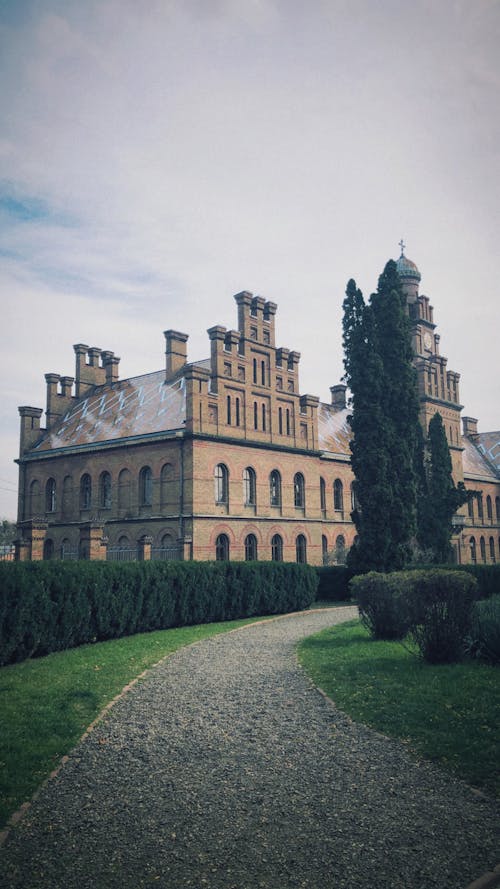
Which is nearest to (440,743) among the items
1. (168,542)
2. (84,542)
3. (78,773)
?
(78,773)

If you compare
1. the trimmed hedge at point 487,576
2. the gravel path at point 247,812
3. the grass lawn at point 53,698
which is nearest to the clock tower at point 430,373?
the trimmed hedge at point 487,576

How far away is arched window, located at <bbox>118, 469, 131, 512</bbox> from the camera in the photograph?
34719 millimetres

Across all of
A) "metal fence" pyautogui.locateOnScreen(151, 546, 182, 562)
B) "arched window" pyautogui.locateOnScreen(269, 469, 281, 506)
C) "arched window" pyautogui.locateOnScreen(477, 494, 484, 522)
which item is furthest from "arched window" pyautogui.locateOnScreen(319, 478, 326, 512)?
"arched window" pyautogui.locateOnScreen(477, 494, 484, 522)

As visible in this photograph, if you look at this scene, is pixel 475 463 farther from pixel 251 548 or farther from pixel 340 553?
pixel 251 548

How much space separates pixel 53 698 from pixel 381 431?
21.9 m

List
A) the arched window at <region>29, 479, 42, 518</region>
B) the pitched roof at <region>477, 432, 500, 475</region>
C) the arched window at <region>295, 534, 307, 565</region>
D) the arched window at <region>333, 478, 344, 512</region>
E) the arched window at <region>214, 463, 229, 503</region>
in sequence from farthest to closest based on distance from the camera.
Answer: the pitched roof at <region>477, 432, 500, 475</region> < the arched window at <region>333, 478, 344, 512</region> < the arched window at <region>29, 479, 42, 518</region> < the arched window at <region>295, 534, 307, 565</region> < the arched window at <region>214, 463, 229, 503</region>

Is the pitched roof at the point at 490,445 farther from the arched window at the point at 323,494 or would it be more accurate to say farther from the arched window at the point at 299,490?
the arched window at the point at 299,490

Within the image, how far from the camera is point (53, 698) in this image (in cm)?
940

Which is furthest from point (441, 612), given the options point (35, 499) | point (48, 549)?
point (35, 499)

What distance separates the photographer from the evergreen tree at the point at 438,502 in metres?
37.4

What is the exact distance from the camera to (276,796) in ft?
19.4

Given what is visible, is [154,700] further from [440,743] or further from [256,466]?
[256,466]

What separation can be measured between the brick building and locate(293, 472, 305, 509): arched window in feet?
0.27

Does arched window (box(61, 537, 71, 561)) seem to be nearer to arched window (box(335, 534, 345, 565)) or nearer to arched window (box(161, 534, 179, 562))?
arched window (box(161, 534, 179, 562))
